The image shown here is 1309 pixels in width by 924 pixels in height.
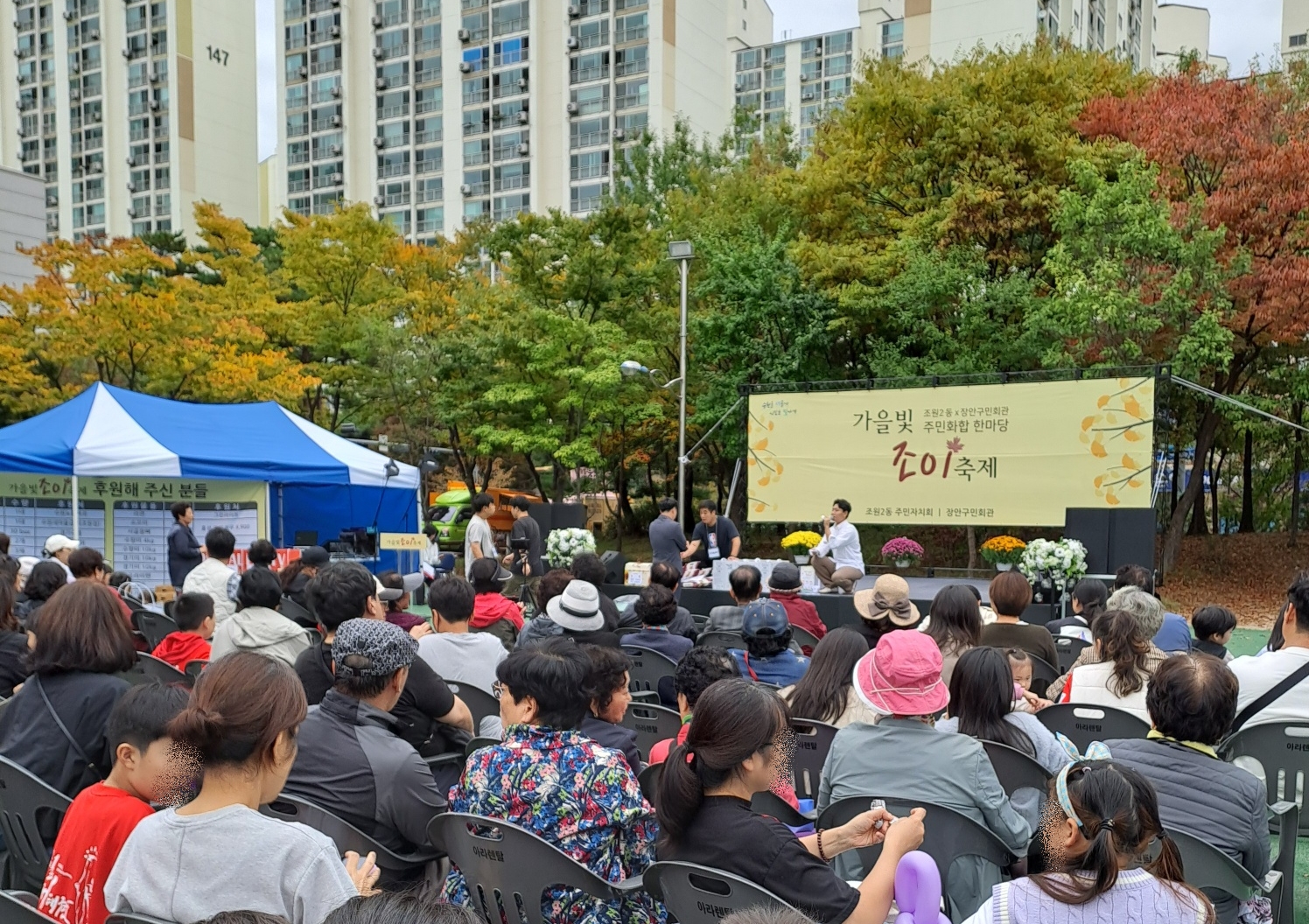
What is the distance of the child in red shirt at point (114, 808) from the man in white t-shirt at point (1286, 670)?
3.40 meters

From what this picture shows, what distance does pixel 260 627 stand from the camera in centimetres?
457

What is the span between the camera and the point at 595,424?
1919cm

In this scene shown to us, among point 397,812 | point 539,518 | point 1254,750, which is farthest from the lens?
point 539,518

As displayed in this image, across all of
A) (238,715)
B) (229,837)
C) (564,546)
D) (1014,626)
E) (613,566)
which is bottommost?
(613,566)

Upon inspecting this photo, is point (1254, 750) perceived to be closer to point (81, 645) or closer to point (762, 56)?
point (81, 645)

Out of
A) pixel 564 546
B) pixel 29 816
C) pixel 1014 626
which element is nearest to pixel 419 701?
pixel 29 816

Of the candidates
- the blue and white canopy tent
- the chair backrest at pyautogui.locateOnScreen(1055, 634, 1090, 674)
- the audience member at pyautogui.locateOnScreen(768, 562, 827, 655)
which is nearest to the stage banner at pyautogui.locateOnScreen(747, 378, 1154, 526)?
the blue and white canopy tent

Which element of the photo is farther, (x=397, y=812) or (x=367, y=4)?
(x=367, y=4)

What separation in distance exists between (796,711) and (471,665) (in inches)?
61.7

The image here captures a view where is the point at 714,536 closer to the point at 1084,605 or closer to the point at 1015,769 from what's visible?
the point at 1084,605

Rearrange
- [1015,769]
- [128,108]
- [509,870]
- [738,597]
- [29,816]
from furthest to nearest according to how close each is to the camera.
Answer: [128,108] → [738,597] → [1015,769] → [29,816] → [509,870]

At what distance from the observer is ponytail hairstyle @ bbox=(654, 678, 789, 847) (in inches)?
79.5

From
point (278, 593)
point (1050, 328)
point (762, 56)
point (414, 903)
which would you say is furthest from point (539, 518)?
point (762, 56)

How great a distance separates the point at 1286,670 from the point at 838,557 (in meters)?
6.42
